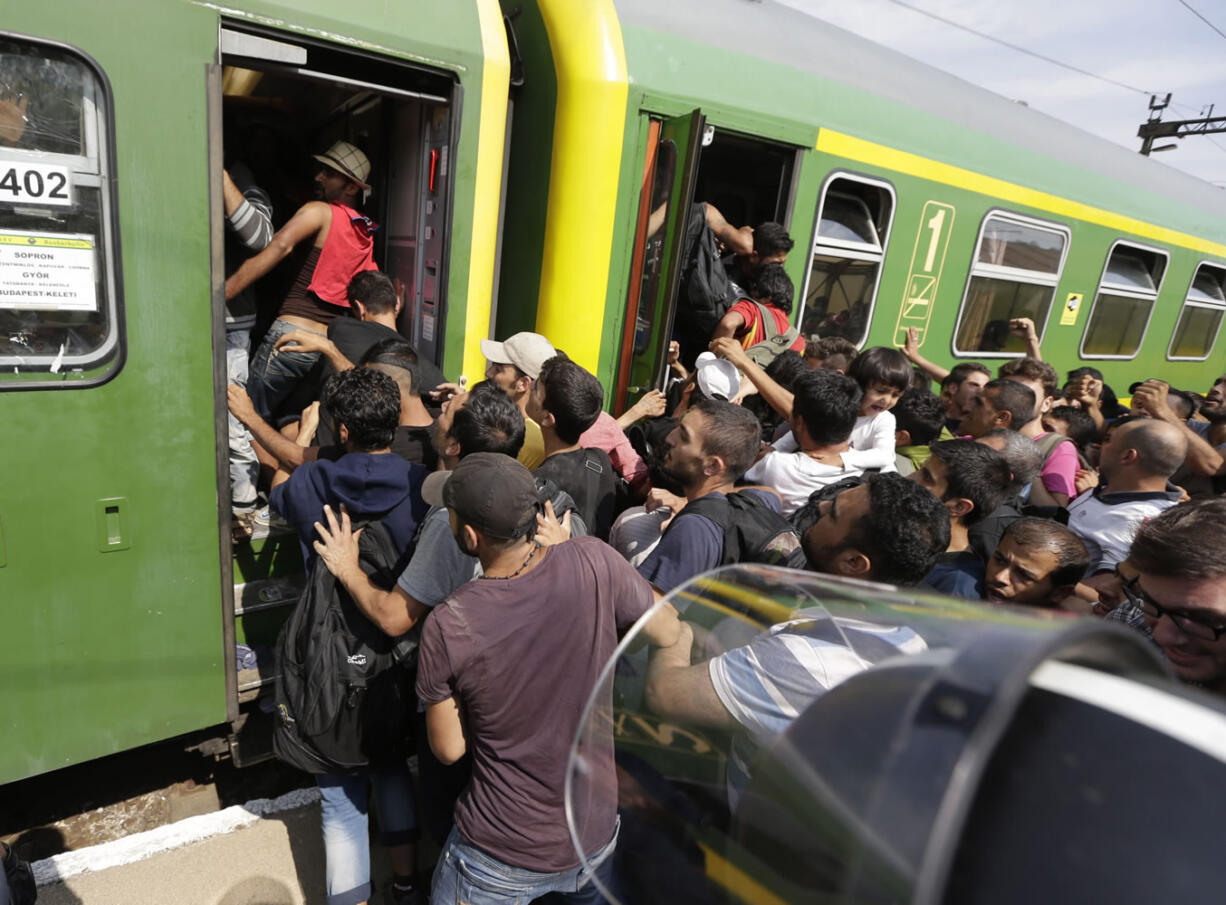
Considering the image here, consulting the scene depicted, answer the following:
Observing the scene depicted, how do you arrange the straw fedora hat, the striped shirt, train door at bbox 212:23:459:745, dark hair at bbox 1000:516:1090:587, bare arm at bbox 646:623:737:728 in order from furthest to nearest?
the straw fedora hat < train door at bbox 212:23:459:745 < dark hair at bbox 1000:516:1090:587 < bare arm at bbox 646:623:737:728 < the striped shirt

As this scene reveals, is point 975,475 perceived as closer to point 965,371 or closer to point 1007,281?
point 965,371

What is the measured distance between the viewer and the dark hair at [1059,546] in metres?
2.04

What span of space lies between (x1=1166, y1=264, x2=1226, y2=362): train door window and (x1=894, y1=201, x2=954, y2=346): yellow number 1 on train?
3659 mm

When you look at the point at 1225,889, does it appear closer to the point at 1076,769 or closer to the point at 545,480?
the point at 1076,769

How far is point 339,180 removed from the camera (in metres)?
3.40

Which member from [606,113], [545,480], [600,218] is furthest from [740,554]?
[606,113]

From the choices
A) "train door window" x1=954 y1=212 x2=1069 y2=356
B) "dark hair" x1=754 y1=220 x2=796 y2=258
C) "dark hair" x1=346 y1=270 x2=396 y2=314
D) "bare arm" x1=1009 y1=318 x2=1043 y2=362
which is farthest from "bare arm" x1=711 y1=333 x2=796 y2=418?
"bare arm" x1=1009 y1=318 x2=1043 y2=362

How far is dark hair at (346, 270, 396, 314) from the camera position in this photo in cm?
313

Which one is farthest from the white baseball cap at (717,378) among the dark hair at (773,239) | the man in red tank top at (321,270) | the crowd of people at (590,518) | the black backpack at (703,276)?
the man in red tank top at (321,270)

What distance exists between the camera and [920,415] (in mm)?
3445

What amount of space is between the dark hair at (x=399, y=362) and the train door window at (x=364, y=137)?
148mm

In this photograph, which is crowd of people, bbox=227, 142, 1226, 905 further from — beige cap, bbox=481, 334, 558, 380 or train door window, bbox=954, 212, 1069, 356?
train door window, bbox=954, 212, 1069, 356

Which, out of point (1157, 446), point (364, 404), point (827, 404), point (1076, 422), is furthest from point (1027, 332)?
point (364, 404)

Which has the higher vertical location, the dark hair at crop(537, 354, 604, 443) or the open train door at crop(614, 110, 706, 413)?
the open train door at crop(614, 110, 706, 413)
